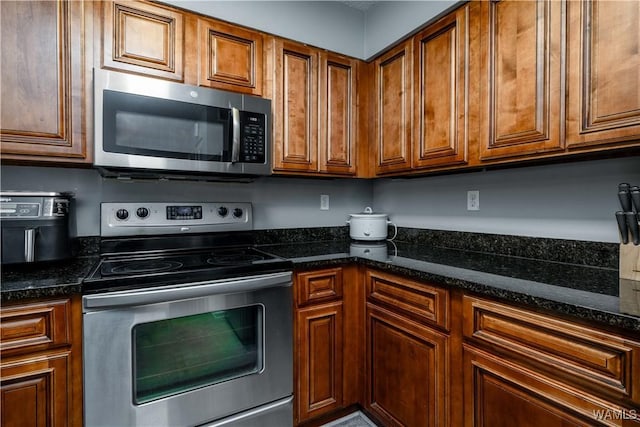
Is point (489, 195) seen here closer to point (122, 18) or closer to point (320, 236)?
point (320, 236)

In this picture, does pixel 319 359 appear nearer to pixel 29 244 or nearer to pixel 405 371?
pixel 405 371

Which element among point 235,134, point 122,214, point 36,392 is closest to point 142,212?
point 122,214

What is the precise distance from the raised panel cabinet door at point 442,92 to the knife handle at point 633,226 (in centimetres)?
66

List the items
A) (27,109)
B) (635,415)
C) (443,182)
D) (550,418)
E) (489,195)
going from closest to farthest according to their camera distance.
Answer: (635,415), (550,418), (27,109), (489,195), (443,182)

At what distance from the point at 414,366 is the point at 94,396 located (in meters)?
1.29

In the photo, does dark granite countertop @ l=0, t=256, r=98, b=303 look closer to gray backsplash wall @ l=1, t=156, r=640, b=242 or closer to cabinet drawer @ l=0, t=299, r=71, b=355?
cabinet drawer @ l=0, t=299, r=71, b=355

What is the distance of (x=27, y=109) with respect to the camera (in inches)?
53.2

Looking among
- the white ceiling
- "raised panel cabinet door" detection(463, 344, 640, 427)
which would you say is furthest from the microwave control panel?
"raised panel cabinet door" detection(463, 344, 640, 427)

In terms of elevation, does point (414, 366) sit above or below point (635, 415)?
below

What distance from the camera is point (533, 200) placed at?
1634mm

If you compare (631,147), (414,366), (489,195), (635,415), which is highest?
(631,147)

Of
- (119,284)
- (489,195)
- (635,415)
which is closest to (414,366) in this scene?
(635,415)

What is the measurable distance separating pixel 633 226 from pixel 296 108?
1.64 meters

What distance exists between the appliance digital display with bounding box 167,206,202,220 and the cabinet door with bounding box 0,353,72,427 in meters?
0.87
